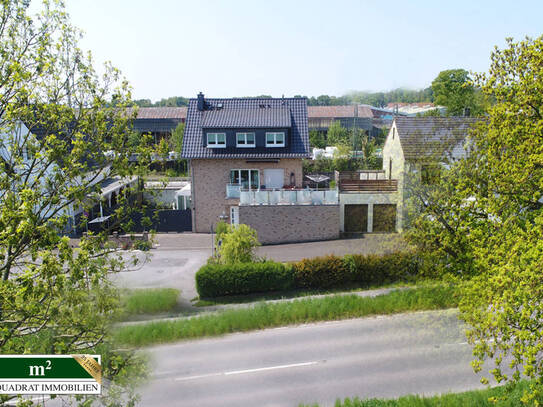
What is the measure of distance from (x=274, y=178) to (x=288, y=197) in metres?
3.27

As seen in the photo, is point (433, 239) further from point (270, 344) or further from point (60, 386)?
point (60, 386)

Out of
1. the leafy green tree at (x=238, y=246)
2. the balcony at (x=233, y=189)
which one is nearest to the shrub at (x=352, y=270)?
the leafy green tree at (x=238, y=246)

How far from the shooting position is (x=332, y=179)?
42.9m

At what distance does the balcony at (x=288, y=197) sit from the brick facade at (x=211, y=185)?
2774mm

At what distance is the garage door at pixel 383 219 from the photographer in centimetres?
2734

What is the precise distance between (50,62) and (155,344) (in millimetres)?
9902

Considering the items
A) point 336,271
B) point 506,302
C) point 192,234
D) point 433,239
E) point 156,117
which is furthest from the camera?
point 156,117

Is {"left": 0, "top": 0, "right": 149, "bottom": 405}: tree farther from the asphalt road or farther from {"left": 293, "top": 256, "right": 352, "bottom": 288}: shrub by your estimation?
{"left": 293, "top": 256, "right": 352, "bottom": 288}: shrub

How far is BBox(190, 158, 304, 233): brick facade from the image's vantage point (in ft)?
95.8

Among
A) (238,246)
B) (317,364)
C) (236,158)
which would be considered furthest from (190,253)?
(317,364)

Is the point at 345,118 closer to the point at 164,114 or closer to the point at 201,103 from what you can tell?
the point at 164,114

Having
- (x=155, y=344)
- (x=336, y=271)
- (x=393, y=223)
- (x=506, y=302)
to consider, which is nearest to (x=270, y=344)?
(x=155, y=344)

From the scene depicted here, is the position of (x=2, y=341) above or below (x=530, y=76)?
below

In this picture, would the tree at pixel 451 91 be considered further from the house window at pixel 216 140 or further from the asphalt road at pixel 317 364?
the asphalt road at pixel 317 364
